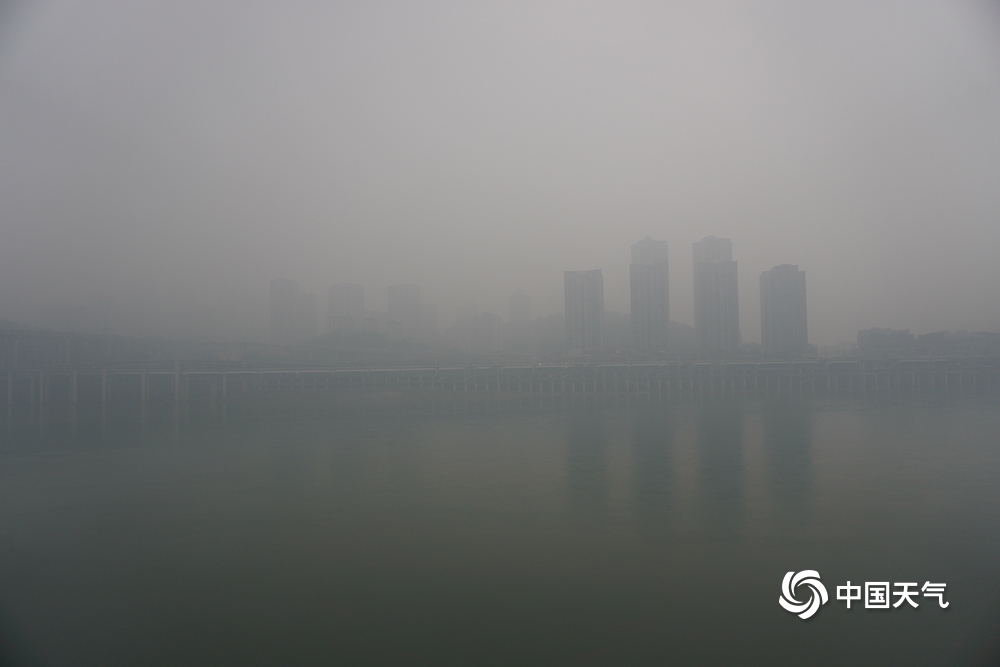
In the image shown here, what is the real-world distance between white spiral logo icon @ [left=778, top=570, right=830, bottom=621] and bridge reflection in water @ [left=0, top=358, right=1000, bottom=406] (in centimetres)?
Result: 2231

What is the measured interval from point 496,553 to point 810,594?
81.7 inches

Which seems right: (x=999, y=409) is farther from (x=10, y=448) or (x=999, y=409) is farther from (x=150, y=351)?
(x=150, y=351)

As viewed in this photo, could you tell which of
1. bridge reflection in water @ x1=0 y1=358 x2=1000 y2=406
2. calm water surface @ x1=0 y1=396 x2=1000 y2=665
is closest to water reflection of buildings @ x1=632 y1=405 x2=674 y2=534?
calm water surface @ x1=0 y1=396 x2=1000 y2=665

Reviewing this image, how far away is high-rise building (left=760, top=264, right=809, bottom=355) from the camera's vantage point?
30.9 meters

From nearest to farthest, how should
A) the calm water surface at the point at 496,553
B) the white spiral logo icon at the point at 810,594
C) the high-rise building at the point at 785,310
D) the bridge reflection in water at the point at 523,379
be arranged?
1. the calm water surface at the point at 496,553
2. the white spiral logo icon at the point at 810,594
3. the bridge reflection in water at the point at 523,379
4. the high-rise building at the point at 785,310

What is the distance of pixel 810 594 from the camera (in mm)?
3395

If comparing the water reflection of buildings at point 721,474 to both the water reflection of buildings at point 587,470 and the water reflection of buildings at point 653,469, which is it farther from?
the water reflection of buildings at point 587,470

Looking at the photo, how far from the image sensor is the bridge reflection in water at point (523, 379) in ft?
73.6

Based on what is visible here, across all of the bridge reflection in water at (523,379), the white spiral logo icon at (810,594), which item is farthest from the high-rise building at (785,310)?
the white spiral logo icon at (810,594)

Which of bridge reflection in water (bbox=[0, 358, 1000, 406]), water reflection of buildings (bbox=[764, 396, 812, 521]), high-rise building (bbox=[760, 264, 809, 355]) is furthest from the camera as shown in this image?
high-rise building (bbox=[760, 264, 809, 355])

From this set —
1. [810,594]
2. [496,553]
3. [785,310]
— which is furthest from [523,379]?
[810,594]

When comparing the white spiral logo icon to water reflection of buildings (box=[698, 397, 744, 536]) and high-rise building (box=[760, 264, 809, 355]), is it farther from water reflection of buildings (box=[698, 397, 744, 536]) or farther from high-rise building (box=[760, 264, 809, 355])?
high-rise building (box=[760, 264, 809, 355])

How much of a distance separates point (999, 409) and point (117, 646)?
20.0 metres

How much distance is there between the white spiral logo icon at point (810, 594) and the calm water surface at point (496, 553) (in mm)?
60
